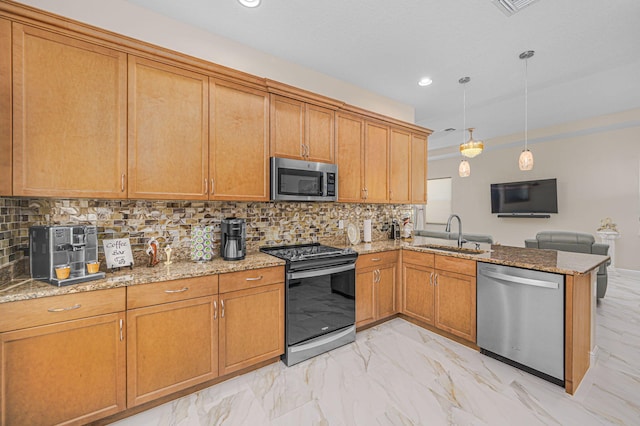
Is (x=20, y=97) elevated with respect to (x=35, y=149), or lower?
elevated

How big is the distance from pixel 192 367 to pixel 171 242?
983mm

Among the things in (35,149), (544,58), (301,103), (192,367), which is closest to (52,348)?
(192,367)

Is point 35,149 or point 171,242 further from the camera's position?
point 171,242

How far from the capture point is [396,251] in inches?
127

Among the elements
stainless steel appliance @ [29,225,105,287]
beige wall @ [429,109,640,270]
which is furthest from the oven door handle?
beige wall @ [429,109,640,270]

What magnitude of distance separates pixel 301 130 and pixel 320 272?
140 cm

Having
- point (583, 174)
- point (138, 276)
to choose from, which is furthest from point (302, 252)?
point (583, 174)

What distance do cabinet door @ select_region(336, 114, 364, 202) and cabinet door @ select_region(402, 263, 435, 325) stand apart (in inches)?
40.3

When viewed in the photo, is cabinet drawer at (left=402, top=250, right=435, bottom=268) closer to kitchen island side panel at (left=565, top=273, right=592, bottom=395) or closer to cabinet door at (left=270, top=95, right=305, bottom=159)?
kitchen island side panel at (left=565, top=273, right=592, bottom=395)

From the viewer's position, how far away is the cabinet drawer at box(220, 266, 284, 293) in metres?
2.05

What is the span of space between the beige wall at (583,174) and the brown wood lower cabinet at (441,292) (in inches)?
193

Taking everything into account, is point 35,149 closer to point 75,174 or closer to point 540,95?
point 75,174

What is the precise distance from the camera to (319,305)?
8.13 feet

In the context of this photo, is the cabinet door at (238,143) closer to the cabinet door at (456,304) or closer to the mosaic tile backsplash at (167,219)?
the mosaic tile backsplash at (167,219)
